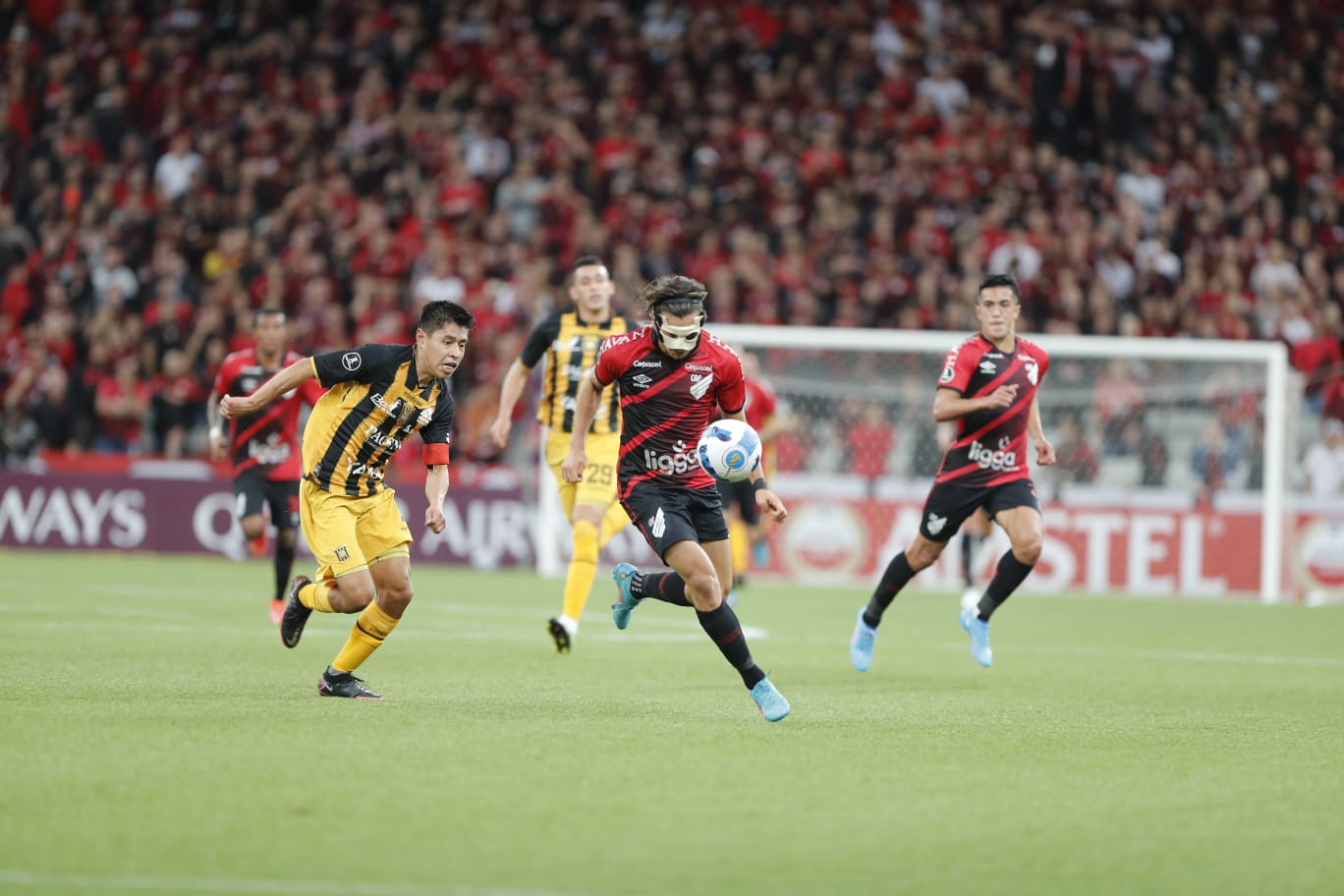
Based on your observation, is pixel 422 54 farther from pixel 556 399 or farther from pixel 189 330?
pixel 556 399

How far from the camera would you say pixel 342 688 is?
887 cm

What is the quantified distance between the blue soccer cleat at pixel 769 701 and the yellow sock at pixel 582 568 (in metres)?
3.41

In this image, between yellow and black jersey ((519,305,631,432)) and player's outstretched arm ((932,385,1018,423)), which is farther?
yellow and black jersey ((519,305,631,432))

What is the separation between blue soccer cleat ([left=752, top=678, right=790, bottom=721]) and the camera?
8.17m

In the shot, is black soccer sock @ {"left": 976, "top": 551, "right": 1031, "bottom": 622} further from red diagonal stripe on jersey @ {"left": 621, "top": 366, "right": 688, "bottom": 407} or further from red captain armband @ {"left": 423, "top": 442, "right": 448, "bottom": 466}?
red captain armband @ {"left": 423, "top": 442, "right": 448, "bottom": 466}

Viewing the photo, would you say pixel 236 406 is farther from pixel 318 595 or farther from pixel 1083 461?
pixel 1083 461

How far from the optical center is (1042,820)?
20.0 feet

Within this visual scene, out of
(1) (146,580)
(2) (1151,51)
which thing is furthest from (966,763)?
(2) (1151,51)

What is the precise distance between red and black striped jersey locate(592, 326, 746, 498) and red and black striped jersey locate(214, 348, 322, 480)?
5.34 metres

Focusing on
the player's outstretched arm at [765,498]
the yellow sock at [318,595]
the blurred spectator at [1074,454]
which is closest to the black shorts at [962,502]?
the player's outstretched arm at [765,498]

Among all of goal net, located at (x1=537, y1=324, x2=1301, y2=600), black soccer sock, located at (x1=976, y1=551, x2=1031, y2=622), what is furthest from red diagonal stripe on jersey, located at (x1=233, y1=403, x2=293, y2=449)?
goal net, located at (x1=537, y1=324, x2=1301, y2=600)

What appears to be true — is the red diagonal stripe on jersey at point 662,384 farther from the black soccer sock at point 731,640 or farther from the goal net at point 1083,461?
the goal net at point 1083,461

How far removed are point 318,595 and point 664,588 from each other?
1733 millimetres

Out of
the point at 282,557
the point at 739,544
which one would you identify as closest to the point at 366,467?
the point at 282,557
